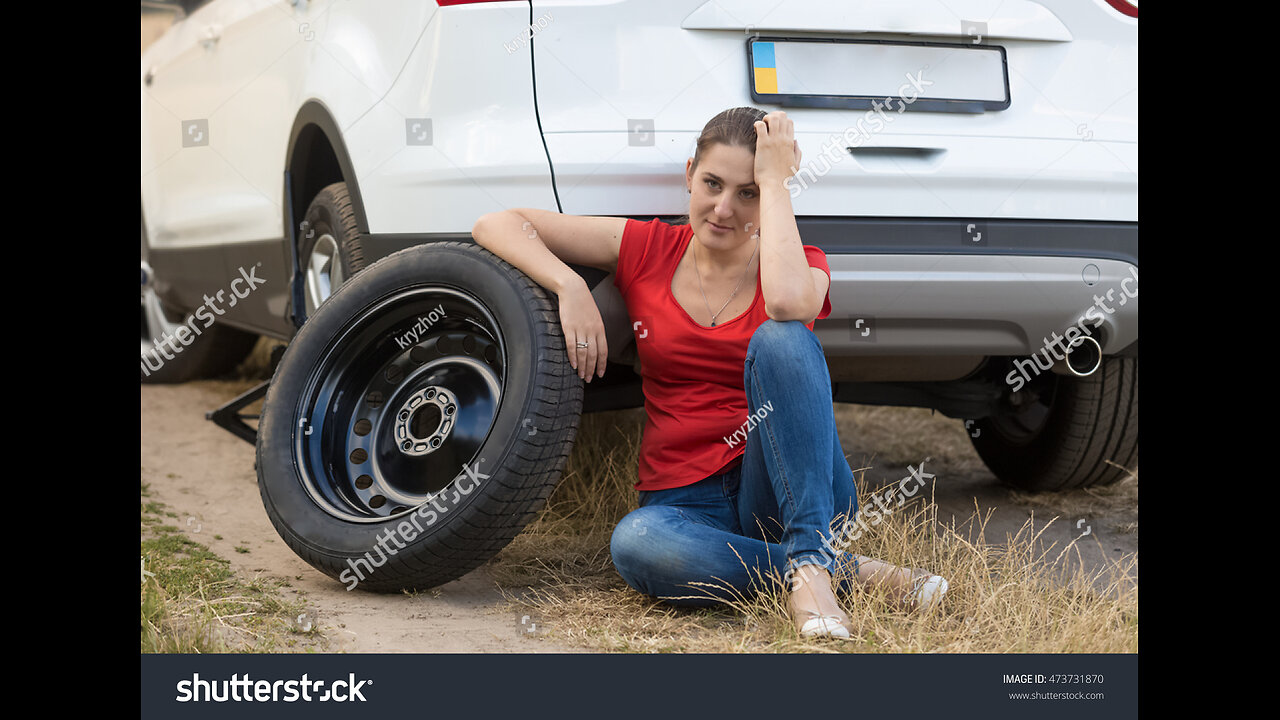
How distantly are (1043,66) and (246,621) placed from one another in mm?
2421

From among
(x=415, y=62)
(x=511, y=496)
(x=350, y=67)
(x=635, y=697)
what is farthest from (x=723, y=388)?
(x=350, y=67)

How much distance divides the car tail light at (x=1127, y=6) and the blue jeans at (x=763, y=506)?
133 centimetres

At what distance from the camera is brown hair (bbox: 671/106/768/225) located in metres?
2.55

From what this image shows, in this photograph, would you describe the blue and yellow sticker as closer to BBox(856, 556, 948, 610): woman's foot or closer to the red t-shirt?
the red t-shirt

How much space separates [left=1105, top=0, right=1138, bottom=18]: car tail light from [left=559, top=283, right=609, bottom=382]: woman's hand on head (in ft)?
5.31

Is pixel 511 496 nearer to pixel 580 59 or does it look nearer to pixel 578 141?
pixel 578 141

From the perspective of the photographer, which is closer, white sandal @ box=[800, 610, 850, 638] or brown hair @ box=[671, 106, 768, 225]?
white sandal @ box=[800, 610, 850, 638]
